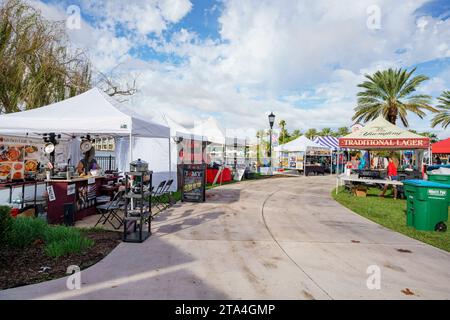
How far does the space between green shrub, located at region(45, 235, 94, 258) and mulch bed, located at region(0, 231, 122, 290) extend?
9cm

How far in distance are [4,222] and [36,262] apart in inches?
34.8

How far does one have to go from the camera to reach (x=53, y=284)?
12.7 ft

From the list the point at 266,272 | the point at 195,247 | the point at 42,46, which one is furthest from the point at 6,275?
the point at 42,46

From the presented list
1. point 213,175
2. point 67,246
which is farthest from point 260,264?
point 213,175

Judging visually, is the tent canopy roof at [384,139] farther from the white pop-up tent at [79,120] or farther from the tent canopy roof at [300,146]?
the tent canopy roof at [300,146]

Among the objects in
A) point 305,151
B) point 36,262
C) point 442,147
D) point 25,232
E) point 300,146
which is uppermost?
point 442,147

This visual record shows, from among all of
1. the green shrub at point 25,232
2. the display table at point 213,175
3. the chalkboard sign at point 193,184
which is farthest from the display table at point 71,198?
the display table at point 213,175

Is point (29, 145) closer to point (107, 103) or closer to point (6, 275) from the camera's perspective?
point (107, 103)

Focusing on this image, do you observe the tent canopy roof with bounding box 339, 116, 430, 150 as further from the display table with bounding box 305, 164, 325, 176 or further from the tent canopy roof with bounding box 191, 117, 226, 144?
the display table with bounding box 305, 164, 325, 176

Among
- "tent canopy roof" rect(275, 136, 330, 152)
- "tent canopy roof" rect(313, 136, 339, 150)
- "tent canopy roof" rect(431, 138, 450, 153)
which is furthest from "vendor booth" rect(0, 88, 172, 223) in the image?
"tent canopy roof" rect(431, 138, 450, 153)

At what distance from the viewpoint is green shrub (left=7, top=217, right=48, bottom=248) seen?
5.24m

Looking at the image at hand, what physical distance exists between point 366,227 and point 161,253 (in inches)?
222

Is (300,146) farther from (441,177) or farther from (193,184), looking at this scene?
(193,184)

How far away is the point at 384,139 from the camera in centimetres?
1410
